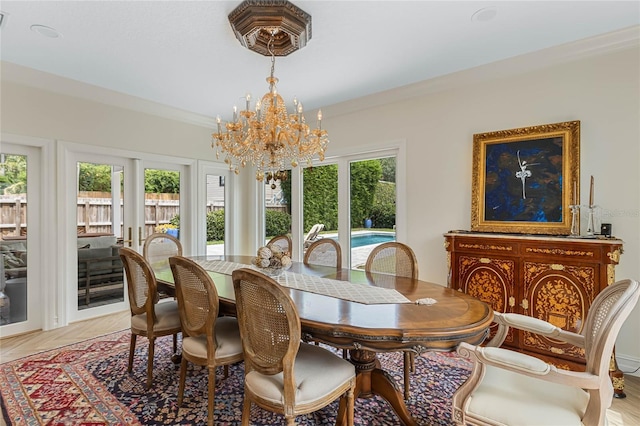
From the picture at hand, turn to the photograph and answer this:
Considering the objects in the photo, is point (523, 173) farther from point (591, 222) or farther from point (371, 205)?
point (371, 205)

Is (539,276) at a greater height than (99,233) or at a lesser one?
lesser

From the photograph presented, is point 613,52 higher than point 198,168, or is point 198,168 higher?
point 613,52

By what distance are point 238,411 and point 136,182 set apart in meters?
3.38

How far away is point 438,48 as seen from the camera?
286 centimetres

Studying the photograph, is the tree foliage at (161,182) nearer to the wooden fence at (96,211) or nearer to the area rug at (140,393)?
the wooden fence at (96,211)

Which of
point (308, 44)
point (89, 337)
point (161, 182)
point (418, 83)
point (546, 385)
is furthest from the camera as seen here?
point (161, 182)

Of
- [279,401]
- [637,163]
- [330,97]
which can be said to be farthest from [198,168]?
[637,163]

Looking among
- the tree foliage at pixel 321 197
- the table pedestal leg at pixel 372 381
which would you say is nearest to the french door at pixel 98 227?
the tree foliage at pixel 321 197

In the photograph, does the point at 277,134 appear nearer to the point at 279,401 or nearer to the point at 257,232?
the point at 279,401

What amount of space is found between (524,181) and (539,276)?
0.90 m

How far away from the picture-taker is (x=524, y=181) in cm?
301

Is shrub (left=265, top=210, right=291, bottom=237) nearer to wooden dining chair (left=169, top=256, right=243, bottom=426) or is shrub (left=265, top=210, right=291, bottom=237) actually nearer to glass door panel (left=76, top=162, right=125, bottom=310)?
glass door panel (left=76, top=162, right=125, bottom=310)

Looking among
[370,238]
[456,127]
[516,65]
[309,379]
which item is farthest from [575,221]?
[309,379]

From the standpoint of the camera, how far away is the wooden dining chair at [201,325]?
6.11ft
